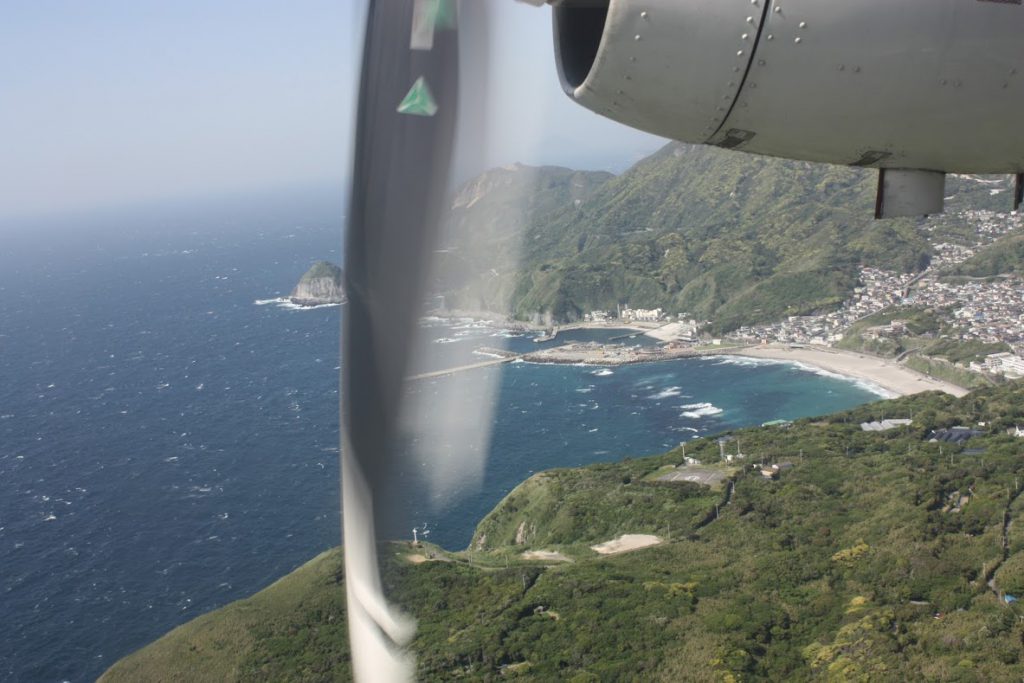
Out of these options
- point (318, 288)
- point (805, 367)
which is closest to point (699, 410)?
point (805, 367)

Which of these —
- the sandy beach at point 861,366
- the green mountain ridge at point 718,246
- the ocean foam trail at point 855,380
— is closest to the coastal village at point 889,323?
the sandy beach at point 861,366

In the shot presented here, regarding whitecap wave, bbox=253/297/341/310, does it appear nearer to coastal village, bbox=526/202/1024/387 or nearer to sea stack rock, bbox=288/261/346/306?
sea stack rock, bbox=288/261/346/306

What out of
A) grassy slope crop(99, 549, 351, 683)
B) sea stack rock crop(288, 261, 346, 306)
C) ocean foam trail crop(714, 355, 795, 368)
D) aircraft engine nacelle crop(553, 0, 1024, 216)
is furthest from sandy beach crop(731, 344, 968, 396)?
aircraft engine nacelle crop(553, 0, 1024, 216)

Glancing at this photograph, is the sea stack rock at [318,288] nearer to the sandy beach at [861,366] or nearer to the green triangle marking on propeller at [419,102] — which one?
the sandy beach at [861,366]

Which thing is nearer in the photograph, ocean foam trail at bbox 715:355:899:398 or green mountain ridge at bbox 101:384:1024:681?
green mountain ridge at bbox 101:384:1024:681

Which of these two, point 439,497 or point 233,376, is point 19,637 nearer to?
point 439,497

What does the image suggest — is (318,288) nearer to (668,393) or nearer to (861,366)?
(668,393)
